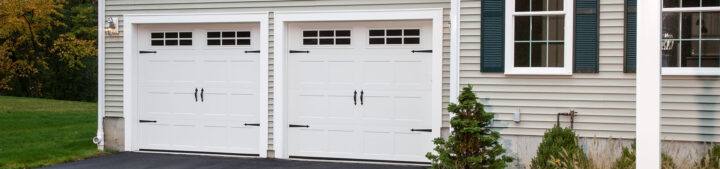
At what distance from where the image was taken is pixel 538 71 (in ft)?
32.7

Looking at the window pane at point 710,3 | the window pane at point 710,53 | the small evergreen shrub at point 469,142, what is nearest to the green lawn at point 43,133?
the small evergreen shrub at point 469,142

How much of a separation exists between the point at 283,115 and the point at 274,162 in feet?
2.18

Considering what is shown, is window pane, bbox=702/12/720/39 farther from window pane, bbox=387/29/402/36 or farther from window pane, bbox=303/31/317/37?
window pane, bbox=303/31/317/37

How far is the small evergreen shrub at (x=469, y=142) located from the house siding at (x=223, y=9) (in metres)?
1.82

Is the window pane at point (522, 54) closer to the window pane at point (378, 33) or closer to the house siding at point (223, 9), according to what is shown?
the house siding at point (223, 9)

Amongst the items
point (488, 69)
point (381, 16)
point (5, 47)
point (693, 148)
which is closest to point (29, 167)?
point (381, 16)

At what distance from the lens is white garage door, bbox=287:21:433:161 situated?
11.3m

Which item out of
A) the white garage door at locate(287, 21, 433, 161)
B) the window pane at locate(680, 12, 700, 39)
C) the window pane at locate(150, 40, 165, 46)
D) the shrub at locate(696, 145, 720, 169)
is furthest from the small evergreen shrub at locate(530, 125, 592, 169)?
the window pane at locate(150, 40, 165, 46)

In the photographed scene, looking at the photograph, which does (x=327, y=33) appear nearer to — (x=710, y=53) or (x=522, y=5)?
(x=522, y=5)

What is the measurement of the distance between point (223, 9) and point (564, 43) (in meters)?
4.47

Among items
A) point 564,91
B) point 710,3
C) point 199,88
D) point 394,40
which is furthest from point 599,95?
point 199,88

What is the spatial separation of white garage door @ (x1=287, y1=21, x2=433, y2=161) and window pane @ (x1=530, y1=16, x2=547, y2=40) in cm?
155

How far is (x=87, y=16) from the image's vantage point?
103ft

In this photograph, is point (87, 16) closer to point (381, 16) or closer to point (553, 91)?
point (381, 16)
